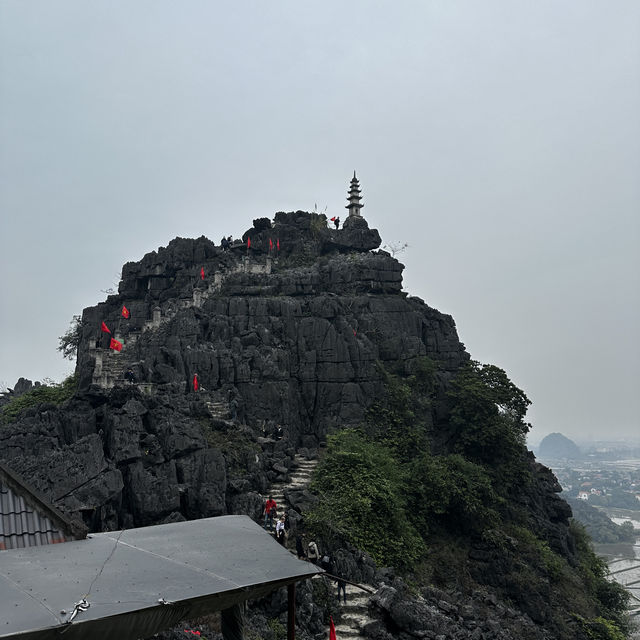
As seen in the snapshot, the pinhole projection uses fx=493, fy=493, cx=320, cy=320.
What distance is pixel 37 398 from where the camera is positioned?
103 feet

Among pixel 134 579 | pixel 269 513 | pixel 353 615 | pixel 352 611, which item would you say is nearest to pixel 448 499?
pixel 269 513

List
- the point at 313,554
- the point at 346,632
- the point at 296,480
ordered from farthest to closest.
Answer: the point at 296,480 < the point at 313,554 < the point at 346,632

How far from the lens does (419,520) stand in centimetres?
2734

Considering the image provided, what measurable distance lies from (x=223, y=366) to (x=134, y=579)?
27.3m

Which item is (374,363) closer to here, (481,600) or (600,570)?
(481,600)

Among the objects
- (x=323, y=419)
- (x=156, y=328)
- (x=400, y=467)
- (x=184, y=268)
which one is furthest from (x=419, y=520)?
(x=184, y=268)

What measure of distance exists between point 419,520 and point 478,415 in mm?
10868

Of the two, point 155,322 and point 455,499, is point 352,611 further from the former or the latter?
point 155,322

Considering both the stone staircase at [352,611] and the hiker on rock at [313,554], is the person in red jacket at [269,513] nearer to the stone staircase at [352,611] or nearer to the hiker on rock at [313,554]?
the stone staircase at [352,611]

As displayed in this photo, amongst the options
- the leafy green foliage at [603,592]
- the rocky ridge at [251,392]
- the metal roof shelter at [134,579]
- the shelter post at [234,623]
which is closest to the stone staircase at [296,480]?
the rocky ridge at [251,392]

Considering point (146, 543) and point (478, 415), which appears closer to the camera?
point (146, 543)

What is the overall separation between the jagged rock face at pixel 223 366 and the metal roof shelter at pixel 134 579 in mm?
12355

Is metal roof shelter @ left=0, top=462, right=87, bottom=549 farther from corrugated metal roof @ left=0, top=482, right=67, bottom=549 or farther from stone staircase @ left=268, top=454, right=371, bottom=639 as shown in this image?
stone staircase @ left=268, top=454, right=371, bottom=639

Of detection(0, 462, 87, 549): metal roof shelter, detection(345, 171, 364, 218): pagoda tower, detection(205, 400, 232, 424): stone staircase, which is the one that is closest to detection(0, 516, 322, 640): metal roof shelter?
detection(0, 462, 87, 549): metal roof shelter
